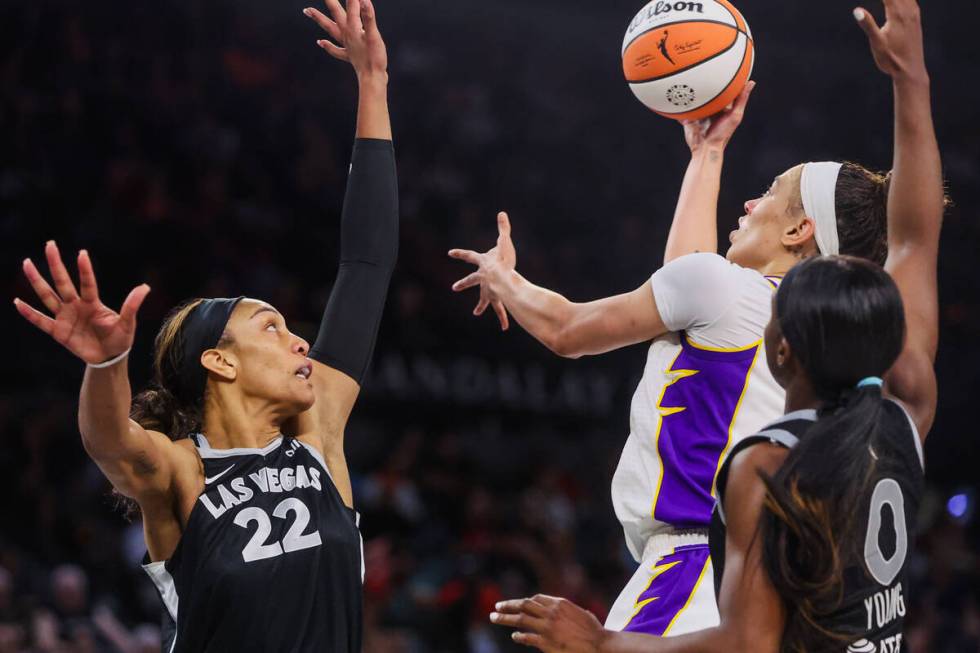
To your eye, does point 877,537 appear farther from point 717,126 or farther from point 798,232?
point 717,126

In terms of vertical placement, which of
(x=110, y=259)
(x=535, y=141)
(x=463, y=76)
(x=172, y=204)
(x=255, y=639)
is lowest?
(x=255, y=639)

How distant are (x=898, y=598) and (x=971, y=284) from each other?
9956mm

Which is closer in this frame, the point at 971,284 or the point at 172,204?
the point at 172,204

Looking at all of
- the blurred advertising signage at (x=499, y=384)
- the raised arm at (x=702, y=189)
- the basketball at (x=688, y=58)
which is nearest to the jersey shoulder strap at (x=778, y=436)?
the raised arm at (x=702, y=189)

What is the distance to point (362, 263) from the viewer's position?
3471 mm

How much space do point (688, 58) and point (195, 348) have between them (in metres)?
1.69

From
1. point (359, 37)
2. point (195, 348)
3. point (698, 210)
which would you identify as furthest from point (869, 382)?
point (359, 37)

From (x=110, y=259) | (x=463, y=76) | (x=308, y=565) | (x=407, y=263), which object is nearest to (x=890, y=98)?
(x=463, y=76)

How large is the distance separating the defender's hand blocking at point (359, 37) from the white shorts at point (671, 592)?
1584 mm

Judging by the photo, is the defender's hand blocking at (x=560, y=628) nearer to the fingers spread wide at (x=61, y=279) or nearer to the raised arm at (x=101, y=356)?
the raised arm at (x=101, y=356)

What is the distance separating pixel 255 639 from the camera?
2.92 metres

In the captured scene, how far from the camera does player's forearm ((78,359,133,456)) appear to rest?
2625 mm

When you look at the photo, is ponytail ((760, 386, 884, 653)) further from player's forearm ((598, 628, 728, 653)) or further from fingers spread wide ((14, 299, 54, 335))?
fingers spread wide ((14, 299, 54, 335))

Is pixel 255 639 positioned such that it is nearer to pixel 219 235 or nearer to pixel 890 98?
pixel 219 235
